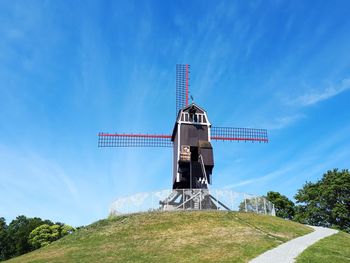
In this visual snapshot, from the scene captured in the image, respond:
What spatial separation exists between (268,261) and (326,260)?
2686 mm

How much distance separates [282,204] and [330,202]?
11.8 meters

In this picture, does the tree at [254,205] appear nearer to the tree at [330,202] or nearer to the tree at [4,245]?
the tree at [330,202]

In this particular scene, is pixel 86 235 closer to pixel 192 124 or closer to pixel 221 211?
pixel 221 211

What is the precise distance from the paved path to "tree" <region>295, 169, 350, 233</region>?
2523 centimetres

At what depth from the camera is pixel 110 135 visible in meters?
39.4

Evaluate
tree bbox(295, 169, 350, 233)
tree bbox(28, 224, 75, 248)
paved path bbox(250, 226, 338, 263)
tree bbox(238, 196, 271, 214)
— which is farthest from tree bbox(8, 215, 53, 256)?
paved path bbox(250, 226, 338, 263)

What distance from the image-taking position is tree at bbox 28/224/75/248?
66.2 meters

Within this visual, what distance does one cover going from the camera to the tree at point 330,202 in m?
47.0

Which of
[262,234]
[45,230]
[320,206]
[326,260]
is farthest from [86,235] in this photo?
[45,230]

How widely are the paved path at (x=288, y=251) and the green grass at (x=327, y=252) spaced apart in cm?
41

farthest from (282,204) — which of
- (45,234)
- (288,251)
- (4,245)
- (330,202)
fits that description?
(4,245)

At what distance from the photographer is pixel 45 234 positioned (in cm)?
6669

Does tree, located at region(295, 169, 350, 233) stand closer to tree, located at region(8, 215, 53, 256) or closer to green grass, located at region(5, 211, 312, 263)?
green grass, located at region(5, 211, 312, 263)

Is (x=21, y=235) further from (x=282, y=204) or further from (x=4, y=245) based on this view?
(x=282, y=204)
